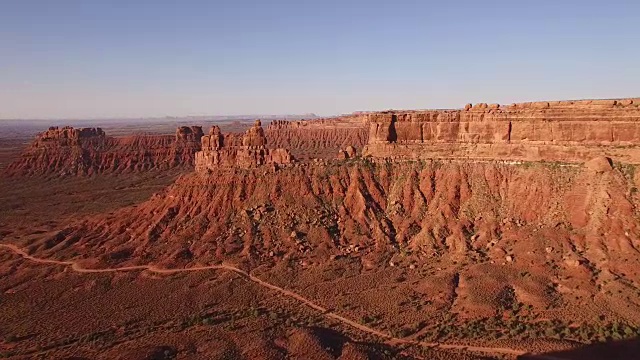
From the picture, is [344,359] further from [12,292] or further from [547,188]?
[12,292]

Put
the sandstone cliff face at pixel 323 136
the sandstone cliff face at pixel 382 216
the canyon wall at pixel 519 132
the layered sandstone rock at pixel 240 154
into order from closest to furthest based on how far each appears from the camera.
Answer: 1. the sandstone cliff face at pixel 382 216
2. the canyon wall at pixel 519 132
3. the layered sandstone rock at pixel 240 154
4. the sandstone cliff face at pixel 323 136

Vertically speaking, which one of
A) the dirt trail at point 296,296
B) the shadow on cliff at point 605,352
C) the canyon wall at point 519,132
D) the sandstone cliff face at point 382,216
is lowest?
the dirt trail at point 296,296

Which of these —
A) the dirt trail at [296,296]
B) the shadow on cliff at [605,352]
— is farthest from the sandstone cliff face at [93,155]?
the shadow on cliff at [605,352]

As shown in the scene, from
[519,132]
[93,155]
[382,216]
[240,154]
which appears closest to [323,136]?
[93,155]

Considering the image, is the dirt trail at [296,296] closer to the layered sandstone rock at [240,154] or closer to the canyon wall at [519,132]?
the layered sandstone rock at [240,154]

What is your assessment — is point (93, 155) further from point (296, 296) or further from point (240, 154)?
point (296, 296)

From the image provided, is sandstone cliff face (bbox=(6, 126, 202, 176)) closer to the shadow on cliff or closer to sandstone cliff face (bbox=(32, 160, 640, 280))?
sandstone cliff face (bbox=(32, 160, 640, 280))
